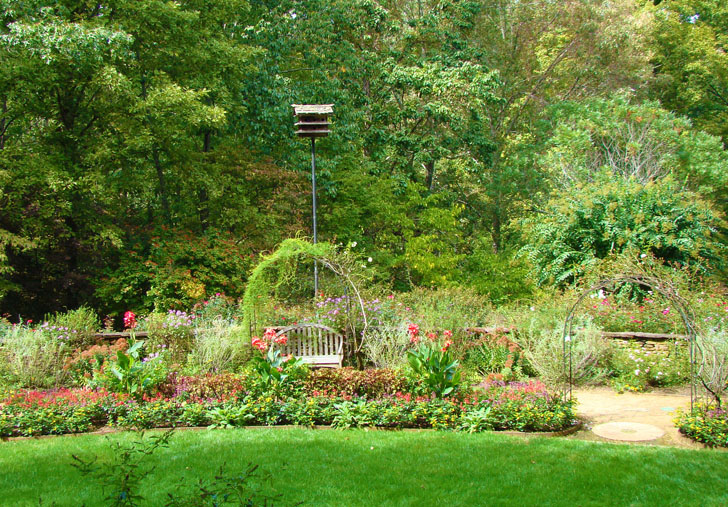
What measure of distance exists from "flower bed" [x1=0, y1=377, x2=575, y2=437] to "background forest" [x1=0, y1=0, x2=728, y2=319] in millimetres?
4547

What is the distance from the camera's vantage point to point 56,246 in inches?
430

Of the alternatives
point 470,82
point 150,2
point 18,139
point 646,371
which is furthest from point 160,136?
point 646,371

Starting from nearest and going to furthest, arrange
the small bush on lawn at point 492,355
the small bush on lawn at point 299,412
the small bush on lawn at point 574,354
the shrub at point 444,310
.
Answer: the small bush on lawn at point 299,412 < the small bush on lawn at point 574,354 < the small bush on lawn at point 492,355 < the shrub at point 444,310

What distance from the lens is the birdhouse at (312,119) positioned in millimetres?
8906

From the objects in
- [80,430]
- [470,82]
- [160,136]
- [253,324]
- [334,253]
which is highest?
[470,82]

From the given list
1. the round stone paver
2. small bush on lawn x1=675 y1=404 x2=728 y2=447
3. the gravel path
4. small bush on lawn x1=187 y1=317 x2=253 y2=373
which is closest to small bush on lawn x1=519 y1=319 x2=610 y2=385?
the gravel path

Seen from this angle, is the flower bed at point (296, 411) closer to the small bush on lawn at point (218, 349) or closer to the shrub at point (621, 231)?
the small bush on lawn at point (218, 349)

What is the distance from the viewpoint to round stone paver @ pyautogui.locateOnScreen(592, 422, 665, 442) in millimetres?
5492

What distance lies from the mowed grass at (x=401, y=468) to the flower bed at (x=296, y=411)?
0.71 ft

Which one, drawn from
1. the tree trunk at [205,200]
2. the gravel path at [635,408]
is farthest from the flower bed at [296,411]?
the tree trunk at [205,200]

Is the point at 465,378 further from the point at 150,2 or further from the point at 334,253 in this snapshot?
the point at 150,2

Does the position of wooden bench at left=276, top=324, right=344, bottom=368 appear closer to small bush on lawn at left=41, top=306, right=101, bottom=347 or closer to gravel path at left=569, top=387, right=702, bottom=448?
small bush on lawn at left=41, top=306, right=101, bottom=347

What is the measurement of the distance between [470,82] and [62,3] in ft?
33.3

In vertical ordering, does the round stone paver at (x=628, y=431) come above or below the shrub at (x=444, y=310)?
below
